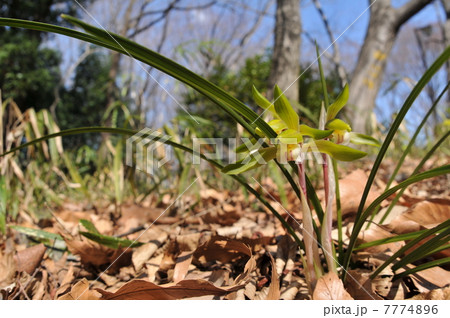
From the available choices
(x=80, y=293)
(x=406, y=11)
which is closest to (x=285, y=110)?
(x=80, y=293)

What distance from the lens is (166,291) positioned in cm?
58

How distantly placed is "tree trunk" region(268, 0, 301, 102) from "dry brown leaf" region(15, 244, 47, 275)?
7.38 feet

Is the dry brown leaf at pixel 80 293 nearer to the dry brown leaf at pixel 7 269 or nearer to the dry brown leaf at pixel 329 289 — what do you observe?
the dry brown leaf at pixel 7 269

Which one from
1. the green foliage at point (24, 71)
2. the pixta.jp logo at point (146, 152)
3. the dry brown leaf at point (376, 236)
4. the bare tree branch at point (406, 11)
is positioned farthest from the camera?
the green foliage at point (24, 71)

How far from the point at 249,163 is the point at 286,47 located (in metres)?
2.73

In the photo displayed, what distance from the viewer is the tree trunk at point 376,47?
3984 mm

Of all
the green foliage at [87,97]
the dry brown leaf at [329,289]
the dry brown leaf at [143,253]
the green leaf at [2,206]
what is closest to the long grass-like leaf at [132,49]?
the dry brown leaf at [329,289]

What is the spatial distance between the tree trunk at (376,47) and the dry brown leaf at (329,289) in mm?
3801

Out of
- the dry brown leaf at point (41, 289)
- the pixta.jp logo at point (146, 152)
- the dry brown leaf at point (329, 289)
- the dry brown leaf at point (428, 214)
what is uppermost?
the pixta.jp logo at point (146, 152)

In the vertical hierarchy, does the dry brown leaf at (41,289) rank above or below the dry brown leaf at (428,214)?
below

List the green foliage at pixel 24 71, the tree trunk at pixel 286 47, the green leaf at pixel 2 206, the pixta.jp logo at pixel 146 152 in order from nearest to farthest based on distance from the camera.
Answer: the green leaf at pixel 2 206
the pixta.jp logo at pixel 146 152
the tree trunk at pixel 286 47
the green foliage at pixel 24 71

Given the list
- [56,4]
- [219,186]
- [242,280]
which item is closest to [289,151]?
[242,280]

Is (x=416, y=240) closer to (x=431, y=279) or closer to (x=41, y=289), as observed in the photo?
(x=431, y=279)
